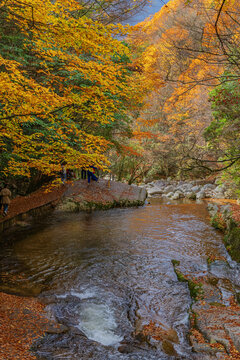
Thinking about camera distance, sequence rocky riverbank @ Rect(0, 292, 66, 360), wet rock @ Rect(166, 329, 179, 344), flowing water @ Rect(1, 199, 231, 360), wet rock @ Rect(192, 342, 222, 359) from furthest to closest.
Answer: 1. wet rock @ Rect(166, 329, 179, 344)
2. flowing water @ Rect(1, 199, 231, 360)
3. wet rock @ Rect(192, 342, 222, 359)
4. rocky riverbank @ Rect(0, 292, 66, 360)

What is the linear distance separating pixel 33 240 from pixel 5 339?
17.6 ft

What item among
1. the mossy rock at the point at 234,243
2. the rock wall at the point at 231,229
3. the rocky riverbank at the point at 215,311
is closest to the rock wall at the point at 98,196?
the rock wall at the point at 231,229

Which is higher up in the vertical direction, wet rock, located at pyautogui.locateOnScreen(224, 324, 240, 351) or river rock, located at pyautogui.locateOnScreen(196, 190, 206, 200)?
river rock, located at pyautogui.locateOnScreen(196, 190, 206, 200)

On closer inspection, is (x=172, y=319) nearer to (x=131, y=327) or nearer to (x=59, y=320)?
(x=131, y=327)

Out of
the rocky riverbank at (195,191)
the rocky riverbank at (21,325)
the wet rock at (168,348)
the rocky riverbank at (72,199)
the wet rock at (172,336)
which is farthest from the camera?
→ the rocky riverbank at (195,191)

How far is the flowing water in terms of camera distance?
328 centimetres

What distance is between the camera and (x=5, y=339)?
2.91 metres

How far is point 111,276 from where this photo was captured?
5547 mm

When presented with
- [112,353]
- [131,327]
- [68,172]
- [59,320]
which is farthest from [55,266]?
[68,172]

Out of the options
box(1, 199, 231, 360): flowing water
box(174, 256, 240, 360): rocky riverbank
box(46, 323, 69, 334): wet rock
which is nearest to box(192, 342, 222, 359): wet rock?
box(174, 256, 240, 360): rocky riverbank

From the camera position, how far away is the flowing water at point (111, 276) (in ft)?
10.8

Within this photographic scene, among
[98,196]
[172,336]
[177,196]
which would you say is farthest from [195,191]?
[172,336]

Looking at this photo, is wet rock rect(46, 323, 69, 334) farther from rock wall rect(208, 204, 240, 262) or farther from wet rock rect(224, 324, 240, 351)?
rock wall rect(208, 204, 240, 262)

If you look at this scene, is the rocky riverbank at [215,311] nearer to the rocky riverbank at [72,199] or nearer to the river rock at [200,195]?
the rocky riverbank at [72,199]
